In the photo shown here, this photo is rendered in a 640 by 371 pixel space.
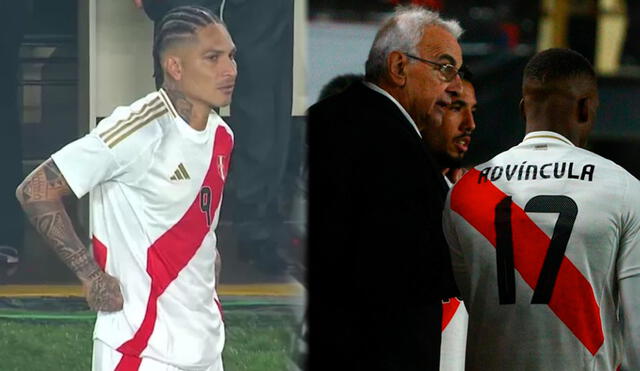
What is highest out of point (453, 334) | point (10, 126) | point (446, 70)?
point (446, 70)

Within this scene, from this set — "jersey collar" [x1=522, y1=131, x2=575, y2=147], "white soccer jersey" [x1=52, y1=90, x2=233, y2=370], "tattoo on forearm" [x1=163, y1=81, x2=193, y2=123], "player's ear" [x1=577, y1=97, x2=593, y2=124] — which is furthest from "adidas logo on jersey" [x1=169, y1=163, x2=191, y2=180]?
"player's ear" [x1=577, y1=97, x2=593, y2=124]

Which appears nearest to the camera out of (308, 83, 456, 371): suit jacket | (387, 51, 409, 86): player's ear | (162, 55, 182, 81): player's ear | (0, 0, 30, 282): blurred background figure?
(0, 0, 30, 282): blurred background figure

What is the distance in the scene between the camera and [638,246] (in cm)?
316

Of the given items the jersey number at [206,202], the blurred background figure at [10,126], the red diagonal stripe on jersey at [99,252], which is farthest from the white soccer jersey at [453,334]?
the blurred background figure at [10,126]

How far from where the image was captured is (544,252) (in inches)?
128

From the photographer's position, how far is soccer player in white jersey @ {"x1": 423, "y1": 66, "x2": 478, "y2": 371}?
328 cm

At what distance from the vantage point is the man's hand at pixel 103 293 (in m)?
2.91

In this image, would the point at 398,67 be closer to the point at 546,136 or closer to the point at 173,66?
the point at 546,136

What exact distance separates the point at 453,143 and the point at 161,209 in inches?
30.9

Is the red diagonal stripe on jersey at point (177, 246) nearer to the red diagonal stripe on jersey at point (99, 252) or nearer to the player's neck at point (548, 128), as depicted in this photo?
the red diagonal stripe on jersey at point (99, 252)

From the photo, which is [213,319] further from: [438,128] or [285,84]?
[438,128]

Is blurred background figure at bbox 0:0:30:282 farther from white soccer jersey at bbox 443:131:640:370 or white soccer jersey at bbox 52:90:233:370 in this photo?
white soccer jersey at bbox 443:131:640:370

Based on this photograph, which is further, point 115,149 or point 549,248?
point 549,248

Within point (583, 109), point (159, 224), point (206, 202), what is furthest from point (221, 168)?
point (583, 109)
